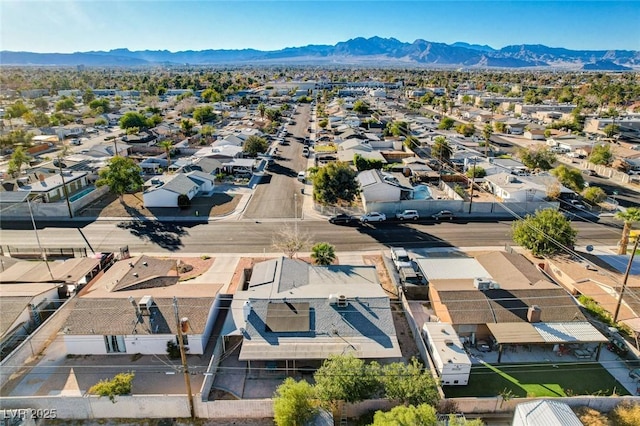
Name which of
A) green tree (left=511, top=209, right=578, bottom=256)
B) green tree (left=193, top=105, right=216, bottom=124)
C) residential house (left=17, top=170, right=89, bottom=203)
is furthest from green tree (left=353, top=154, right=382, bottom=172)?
green tree (left=193, top=105, right=216, bottom=124)

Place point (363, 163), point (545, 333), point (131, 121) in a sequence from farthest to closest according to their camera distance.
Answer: point (131, 121)
point (363, 163)
point (545, 333)

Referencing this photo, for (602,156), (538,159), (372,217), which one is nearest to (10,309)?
(372,217)

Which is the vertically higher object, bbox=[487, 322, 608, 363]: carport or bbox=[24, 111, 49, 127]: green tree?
bbox=[24, 111, 49, 127]: green tree

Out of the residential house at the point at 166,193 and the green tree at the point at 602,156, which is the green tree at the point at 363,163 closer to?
the residential house at the point at 166,193

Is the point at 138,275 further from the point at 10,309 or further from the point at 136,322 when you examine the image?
the point at 10,309

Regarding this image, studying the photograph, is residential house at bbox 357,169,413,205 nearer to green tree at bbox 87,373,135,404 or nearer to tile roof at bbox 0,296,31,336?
green tree at bbox 87,373,135,404

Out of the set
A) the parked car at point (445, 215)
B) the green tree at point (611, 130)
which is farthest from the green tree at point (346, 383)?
the green tree at point (611, 130)

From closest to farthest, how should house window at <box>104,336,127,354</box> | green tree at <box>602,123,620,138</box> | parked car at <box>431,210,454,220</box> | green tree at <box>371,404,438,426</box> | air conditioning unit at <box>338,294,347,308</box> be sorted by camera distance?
green tree at <box>371,404,438,426</box>, house window at <box>104,336,127,354</box>, air conditioning unit at <box>338,294,347,308</box>, parked car at <box>431,210,454,220</box>, green tree at <box>602,123,620,138</box>
